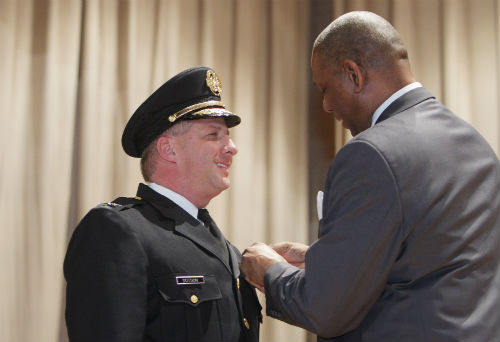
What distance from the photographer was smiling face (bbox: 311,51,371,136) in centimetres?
180

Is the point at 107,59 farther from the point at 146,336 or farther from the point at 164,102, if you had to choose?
the point at 146,336

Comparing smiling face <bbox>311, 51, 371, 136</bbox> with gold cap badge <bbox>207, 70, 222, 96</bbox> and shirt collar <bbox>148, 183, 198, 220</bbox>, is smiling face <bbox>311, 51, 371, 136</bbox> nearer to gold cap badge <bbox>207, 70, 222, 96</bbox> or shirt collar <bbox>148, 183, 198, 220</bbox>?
gold cap badge <bbox>207, 70, 222, 96</bbox>

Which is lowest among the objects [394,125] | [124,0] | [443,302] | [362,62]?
[443,302]

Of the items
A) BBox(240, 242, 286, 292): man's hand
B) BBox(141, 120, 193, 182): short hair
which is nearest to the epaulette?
BBox(141, 120, 193, 182): short hair

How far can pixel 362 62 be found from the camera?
1765mm

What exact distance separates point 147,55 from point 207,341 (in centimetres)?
173

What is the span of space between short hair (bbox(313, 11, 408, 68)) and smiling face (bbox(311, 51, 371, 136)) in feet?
0.09

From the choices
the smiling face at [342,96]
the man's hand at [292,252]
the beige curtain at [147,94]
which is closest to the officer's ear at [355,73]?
the smiling face at [342,96]

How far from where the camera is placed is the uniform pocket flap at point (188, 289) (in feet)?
5.57

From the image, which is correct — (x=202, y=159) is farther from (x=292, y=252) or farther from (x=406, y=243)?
(x=406, y=243)

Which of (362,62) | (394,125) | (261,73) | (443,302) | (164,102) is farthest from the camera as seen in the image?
(261,73)

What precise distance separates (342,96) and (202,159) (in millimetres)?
479

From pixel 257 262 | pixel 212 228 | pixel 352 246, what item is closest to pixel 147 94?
pixel 212 228

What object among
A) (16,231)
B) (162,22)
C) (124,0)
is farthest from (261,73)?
(16,231)
